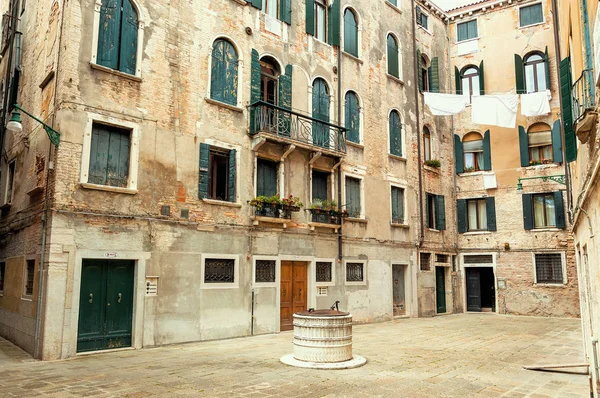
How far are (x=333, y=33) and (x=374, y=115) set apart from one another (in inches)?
137

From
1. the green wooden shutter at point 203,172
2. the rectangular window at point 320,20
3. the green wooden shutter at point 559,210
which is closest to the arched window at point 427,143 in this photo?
the green wooden shutter at point 559,210

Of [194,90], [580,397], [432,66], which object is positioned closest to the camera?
[580,397]

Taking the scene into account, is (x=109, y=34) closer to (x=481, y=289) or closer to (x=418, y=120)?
(x=418, y=120)

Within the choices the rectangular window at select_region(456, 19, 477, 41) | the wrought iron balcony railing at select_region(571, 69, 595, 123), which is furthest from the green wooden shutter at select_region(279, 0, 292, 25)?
the rectangular window at select_region(456, 19, 477, 41)

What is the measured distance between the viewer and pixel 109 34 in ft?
36.5

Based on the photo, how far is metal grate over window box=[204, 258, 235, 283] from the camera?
12.2 meters

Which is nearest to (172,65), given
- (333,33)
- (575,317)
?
(333,33)

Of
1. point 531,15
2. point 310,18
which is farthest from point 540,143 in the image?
point 310,18

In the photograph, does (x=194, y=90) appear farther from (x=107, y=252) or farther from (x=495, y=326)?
(x=495, y=326)

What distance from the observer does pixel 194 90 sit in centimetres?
1245

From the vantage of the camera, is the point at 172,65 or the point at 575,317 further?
the point at 575,317

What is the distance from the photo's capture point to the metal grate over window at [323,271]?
50.0 ft

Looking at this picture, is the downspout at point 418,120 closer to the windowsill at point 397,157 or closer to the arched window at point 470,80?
the windowsill at point 397,157

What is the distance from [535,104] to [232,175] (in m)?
13.8
